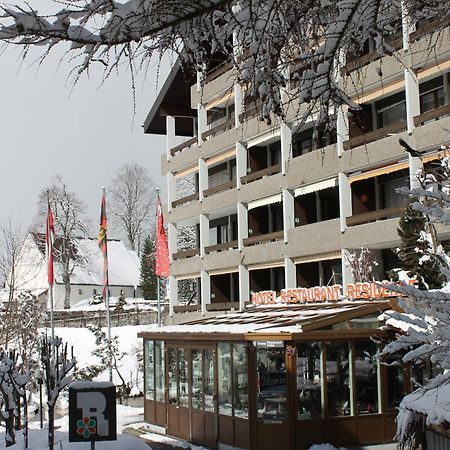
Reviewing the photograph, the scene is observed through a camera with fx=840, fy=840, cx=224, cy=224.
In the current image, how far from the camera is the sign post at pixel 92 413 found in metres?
12.0

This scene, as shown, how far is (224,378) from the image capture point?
18.7 m

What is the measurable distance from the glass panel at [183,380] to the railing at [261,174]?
10.3 meters

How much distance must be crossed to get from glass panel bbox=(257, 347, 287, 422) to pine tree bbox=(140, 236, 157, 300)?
170 ft

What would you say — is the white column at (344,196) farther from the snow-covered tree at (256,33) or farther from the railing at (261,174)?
the snow-covered tree at (256,33)

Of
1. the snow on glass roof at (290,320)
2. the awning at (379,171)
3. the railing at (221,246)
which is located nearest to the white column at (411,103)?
the awning at (379,171)

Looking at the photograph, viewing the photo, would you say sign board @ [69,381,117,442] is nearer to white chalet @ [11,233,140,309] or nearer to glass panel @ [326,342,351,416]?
glass panel @ [326,342,351,416]

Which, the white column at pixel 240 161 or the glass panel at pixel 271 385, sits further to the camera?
the white column at pixel 240 161

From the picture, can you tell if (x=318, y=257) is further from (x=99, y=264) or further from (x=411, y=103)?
(x=99, y=264)

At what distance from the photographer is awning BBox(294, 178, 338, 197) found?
2689 centimetres

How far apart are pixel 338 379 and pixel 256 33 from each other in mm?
13813

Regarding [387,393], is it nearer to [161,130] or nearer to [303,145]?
[303,145]

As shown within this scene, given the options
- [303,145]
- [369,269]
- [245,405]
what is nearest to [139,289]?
[303,145]

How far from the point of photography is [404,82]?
933 inches

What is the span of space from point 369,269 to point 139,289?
54126mm
